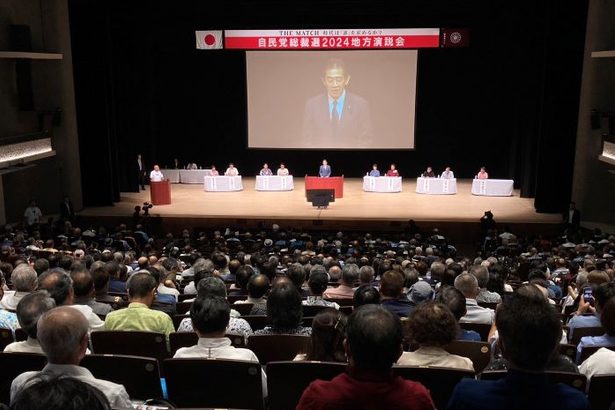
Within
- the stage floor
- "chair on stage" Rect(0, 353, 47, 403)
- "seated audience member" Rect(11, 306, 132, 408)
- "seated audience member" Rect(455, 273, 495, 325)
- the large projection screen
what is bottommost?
the stage floor

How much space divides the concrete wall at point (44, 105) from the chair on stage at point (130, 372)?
12.1 metres

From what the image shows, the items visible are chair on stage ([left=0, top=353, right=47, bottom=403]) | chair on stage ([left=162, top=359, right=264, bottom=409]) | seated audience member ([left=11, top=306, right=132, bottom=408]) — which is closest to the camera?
seated audience member ([left=11, top=306, right=132, bottom=408])

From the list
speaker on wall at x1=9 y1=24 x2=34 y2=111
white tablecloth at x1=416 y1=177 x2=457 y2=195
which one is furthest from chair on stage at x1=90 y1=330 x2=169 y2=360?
white tablecloth at x1=416 y1=177 x2=457 y2=195

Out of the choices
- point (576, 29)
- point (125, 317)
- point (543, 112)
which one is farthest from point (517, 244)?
point (125, 317)

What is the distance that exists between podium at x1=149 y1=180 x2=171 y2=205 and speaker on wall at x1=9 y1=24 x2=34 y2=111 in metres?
3.32

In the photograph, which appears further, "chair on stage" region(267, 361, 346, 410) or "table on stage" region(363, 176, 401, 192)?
"table on stage" region(363, 176, 401, 192)

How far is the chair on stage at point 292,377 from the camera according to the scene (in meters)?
2.95

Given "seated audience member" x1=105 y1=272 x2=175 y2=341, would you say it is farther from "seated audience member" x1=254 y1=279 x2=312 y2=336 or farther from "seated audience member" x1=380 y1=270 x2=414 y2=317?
"seated audience member" x1=380 y1=270 x2=414 y2=317

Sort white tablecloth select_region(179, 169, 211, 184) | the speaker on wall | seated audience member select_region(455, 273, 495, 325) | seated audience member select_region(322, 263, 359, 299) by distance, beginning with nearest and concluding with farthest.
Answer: seated audience member select_region(455, 273, 495, 325), seated audience member select_region(322, 263, 359, 299), the speaker on wall, white tablecloth select_region(179, 169, 211, 184)

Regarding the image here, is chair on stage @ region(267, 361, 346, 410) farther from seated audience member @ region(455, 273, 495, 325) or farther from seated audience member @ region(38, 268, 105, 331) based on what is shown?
seated audience member @ region(455, 273, 495, 325)

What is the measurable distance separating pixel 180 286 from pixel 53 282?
292 centimetres

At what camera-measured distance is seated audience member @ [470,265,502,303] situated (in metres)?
5.99

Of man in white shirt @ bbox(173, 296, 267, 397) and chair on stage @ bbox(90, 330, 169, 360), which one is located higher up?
man in white shirt @ bbox(173, 296, 267, 397)

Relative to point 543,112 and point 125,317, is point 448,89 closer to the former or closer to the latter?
point 543,112
